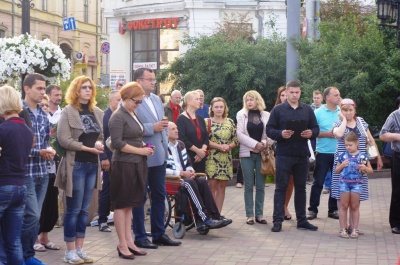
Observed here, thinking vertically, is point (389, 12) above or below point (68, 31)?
below

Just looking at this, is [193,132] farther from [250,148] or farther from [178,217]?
[178,217]

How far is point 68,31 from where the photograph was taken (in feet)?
205

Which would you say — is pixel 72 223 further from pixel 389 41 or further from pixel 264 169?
pixel 389 41

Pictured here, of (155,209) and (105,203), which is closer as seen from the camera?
(155,209)

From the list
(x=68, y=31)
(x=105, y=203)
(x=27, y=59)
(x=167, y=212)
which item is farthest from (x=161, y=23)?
(x=167, y=212)

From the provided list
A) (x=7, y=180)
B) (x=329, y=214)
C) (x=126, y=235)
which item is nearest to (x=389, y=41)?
(x=329, y=214)

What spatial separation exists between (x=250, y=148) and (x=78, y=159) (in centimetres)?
371

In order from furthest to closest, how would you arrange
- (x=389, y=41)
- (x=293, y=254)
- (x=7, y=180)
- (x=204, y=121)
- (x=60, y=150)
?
(x=389, y=41), (x=204, y=121), (x=293, y=254), (x=60, y=150), (x=7, y=180)

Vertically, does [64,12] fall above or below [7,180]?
above

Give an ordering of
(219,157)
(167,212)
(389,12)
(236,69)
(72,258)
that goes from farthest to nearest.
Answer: (236,69)
(389,12)
(219,157)
(167,212)
(72,258)

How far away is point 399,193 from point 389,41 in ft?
27.4

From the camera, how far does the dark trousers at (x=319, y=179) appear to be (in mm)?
12773

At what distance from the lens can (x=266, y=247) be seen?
1031cm

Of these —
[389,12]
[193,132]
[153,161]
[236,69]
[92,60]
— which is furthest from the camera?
[92,60]
